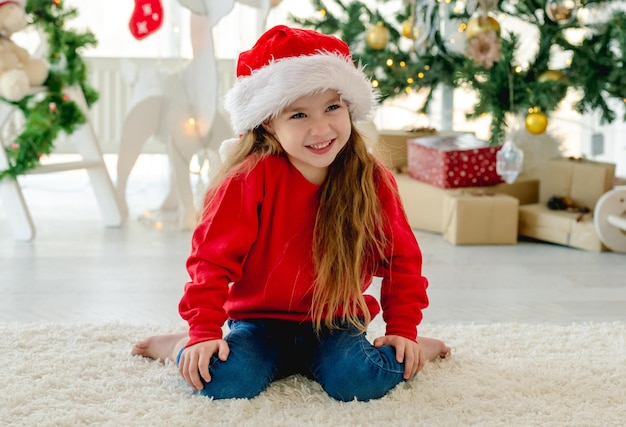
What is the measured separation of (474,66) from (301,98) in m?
1.35

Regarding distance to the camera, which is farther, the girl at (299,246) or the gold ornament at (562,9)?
the gold ornament at (562,9)

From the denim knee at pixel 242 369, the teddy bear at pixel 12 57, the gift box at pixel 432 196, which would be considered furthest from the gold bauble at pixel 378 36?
the denim knee at pixel 242 369

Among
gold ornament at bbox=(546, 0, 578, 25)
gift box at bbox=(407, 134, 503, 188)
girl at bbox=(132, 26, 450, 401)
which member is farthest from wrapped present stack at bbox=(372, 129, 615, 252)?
girl at bbox=(132, 26, 450, 401)

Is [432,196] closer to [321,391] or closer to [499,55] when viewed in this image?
[499,55]

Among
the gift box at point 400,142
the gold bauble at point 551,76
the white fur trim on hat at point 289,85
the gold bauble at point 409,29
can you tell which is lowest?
the gift box at point 400,142

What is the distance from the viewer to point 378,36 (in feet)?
8.93

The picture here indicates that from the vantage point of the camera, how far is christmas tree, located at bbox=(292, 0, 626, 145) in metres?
2.48

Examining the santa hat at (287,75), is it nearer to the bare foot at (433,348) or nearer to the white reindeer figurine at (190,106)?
the bare foot at (433,348)

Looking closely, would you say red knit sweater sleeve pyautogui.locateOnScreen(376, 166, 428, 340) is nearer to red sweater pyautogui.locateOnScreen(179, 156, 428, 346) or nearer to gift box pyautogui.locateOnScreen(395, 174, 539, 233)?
red sweater pyautogui.locateOnScreen(179, 156, 428, 346)

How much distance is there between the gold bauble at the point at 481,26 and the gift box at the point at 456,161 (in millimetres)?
340

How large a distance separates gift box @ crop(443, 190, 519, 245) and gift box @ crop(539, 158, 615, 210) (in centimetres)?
21

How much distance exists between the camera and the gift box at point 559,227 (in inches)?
95.3

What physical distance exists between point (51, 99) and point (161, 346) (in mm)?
1264

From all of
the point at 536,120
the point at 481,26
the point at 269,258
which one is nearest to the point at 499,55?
the point at 481,26
